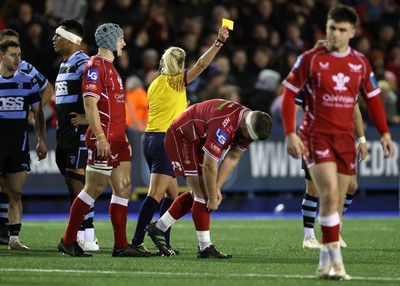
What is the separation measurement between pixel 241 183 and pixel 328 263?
1050 cm

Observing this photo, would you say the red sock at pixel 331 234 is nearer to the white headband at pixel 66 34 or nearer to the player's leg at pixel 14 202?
the white headband at pixel 66 34

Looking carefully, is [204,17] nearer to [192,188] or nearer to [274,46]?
[274,46]

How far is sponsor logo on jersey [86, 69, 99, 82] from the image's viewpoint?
33.2 feet

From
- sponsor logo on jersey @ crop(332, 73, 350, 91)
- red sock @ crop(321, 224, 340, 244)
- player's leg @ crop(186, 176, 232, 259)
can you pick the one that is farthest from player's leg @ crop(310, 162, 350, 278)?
player's leg @ crop(186, 176, 232, 259)

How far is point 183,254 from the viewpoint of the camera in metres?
11.1

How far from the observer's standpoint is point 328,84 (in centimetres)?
852

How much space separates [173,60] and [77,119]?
1.22 m

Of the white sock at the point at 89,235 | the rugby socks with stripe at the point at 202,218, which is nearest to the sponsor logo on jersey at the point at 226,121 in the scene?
the rugby socks with stripe at the point at 202,218

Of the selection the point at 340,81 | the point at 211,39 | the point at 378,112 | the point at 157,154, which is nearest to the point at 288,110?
the point at 340,81

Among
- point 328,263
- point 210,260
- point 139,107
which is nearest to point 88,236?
point 210,260

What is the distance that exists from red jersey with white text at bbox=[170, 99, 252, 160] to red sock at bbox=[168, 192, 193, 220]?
668 mm

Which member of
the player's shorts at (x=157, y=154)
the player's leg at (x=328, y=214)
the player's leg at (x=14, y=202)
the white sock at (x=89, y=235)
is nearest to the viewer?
the player's leg at (x=328, y=214)

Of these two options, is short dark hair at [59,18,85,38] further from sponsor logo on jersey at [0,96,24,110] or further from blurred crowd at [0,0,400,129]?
blurred crowd at [0,0,400,129]

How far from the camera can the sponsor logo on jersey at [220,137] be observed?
9961mm
